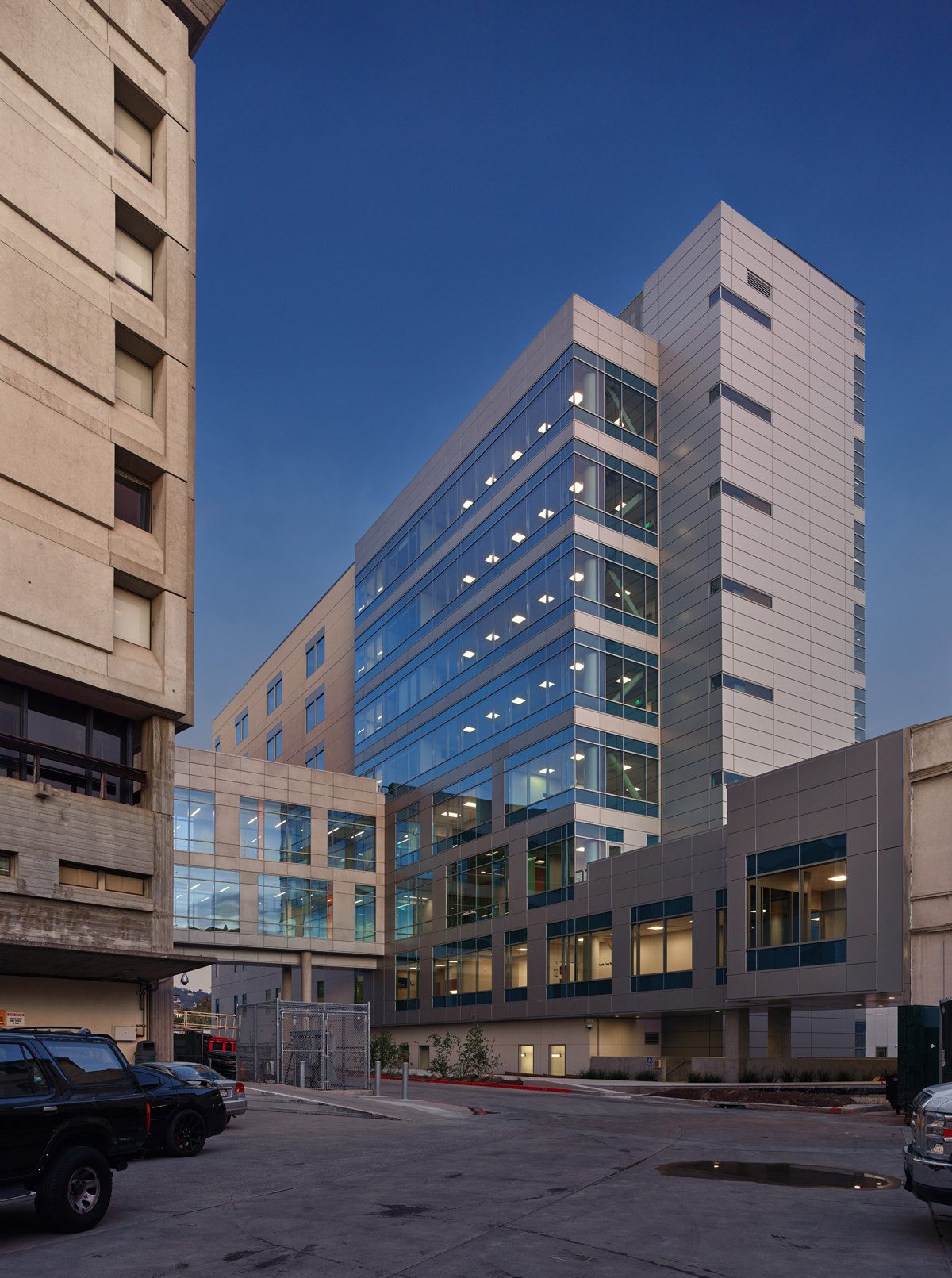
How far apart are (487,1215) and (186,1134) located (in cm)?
809

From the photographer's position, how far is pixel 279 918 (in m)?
64.1

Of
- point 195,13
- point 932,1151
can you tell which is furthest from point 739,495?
point 932,1151

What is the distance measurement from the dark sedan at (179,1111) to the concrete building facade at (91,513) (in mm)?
7421

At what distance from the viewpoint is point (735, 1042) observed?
43.2 meters

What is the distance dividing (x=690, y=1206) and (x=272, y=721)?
90.4m

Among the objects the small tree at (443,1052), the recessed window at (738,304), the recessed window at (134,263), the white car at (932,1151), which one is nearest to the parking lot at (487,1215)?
the white car at (932,1151)

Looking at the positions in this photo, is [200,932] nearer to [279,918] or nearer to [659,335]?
[279,918]

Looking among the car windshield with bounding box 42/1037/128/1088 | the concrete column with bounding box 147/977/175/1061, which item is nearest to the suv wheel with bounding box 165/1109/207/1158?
the car windshield with bounding box 42/1037/128/1088

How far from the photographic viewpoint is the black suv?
11.4 m

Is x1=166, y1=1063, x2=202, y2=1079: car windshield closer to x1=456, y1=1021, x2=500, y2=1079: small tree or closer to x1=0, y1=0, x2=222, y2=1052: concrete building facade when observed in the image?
x1=0, y1=0, x2=222, y2=1052: concrete building facade

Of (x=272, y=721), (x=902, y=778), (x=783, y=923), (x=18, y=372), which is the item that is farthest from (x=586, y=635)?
(x=272, y=721)

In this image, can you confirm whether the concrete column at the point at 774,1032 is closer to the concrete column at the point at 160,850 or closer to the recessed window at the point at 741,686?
the recessed window at the point at 741,686

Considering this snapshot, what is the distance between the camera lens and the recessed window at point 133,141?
111 feet

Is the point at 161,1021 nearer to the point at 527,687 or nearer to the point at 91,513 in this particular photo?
the point at 91,513
